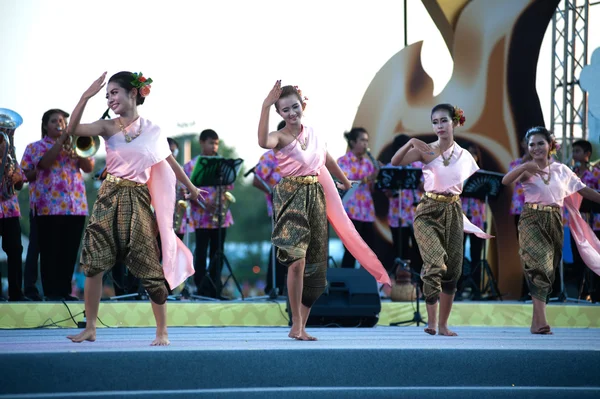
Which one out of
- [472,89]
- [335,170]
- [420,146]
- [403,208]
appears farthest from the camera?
[472,89]

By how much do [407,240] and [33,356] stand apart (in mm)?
7618

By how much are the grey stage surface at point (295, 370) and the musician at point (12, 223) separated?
306 centimetres

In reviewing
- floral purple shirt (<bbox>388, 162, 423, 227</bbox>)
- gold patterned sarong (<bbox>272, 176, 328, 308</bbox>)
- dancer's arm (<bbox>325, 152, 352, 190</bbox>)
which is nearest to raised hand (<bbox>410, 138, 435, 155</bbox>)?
dancer's arm (<bbox>325, 152, 352, 190</bbox>)

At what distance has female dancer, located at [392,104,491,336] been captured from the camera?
6.71m

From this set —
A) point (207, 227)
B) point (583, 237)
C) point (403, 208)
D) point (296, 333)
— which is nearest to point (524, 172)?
point (583, 237)

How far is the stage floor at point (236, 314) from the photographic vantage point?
7.83 metres

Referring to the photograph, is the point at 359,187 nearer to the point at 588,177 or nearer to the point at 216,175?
the point at 216,175

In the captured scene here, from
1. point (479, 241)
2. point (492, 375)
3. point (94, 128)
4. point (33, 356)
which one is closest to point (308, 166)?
point (94, 128)

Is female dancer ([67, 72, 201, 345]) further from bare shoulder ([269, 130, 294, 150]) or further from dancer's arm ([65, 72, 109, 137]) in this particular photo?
bare shoulder ([269, 130, 294, 150])

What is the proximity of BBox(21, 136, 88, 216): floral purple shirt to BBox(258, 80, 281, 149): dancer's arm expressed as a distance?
3.28 metres

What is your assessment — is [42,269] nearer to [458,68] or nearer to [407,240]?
[407,240]

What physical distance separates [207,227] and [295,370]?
18.6 feet

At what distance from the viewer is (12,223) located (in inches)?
321

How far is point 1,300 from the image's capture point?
820 cm
